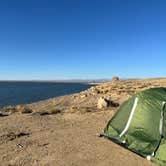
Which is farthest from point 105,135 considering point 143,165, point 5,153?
point 5,153

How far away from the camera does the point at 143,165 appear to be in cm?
865

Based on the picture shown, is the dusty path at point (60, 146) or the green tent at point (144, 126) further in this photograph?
the dusty path at point (60, 146)

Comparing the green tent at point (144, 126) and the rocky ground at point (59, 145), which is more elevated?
the green tent at point (144, 126)

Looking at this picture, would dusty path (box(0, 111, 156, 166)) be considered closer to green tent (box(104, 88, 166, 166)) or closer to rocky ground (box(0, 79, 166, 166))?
rocky ground (box(0, 79, 166, 166))

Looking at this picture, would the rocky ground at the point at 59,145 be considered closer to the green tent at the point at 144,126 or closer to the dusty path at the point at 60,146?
the dusty path at the point at 60,146

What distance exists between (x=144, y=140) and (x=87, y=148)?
2.11 m

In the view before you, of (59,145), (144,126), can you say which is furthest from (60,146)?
(144,126)

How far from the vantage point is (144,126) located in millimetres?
9852

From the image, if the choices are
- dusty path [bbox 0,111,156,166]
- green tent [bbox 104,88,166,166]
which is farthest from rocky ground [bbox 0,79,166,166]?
green tent [bbox 104,88,166,166]

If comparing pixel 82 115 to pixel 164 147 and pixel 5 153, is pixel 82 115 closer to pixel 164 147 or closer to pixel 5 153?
pixel 5 153

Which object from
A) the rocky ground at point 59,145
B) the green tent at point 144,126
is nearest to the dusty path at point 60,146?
the rocky ground at point 59,145

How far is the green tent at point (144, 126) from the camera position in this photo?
29.6 feet

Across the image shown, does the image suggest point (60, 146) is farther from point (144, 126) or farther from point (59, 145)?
point (144, 126)

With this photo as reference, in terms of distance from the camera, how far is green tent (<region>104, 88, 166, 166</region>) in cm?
902
